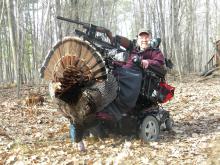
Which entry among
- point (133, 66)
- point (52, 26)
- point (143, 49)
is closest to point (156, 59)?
point (143, 49)

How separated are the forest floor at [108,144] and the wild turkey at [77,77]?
638mm

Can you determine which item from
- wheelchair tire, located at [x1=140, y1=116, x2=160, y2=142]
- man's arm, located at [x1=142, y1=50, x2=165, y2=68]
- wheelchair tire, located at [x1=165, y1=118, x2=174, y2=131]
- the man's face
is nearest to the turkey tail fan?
man's arm, located at [x1=142, y1=50, x2=165, y2=68]

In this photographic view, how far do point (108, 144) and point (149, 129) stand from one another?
0.78 m

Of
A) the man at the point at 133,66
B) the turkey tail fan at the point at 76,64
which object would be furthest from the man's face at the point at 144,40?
the turkey tail fan at the point at 76,64

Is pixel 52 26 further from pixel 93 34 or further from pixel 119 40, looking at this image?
pixel 93 34

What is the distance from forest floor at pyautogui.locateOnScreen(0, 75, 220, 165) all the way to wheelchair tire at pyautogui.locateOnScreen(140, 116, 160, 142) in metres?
0.12

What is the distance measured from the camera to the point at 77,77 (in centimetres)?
517

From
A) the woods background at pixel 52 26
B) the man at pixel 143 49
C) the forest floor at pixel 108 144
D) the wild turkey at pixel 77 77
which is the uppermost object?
the woods background at pixel 52 26

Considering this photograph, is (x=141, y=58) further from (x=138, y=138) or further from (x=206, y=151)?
(x=206, y=151)

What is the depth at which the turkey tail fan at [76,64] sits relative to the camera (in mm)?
5156

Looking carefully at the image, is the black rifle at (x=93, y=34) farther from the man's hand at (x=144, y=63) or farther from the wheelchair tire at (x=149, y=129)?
the wheelchair tire at (x=149, y=129)

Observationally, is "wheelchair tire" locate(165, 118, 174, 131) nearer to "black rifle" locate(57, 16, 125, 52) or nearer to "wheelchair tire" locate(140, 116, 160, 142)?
"wheelchair tire" locate(140, 116, 160, 142)

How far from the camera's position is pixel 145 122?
640 centimetres

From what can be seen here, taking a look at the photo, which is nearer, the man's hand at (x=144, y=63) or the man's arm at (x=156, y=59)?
the man's hand at (x=144, y=63)
